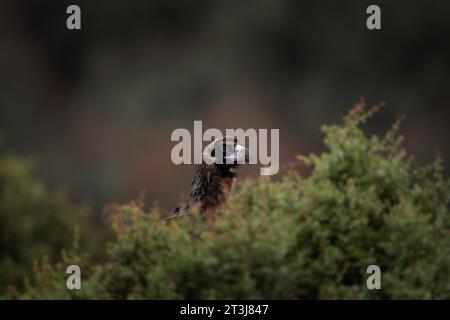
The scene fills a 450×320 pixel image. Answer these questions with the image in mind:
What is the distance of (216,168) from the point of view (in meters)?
6.74

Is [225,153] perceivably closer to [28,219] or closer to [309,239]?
[309,239]

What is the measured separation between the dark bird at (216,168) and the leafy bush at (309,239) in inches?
61.5

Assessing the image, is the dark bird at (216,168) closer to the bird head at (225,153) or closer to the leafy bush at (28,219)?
the bird head at (225,153)

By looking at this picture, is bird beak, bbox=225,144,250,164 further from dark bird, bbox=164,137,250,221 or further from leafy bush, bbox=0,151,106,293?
leafy bush, bbox=0,151,106,293

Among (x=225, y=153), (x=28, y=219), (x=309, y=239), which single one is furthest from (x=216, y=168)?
(x=28, y=219)

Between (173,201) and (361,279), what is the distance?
11704 mm

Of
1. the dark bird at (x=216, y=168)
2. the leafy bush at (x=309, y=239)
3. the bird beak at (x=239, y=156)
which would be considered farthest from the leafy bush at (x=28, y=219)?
the leafy bush at (x=309, y=239)

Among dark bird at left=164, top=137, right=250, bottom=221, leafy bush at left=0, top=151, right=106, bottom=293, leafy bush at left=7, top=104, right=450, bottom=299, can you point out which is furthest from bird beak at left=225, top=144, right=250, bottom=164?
leafy bush at left=0, top=151, right=106, bottom=293

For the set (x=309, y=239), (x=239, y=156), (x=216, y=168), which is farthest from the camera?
(x=216, y=168)

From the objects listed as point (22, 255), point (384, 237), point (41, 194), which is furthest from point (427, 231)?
point (41, 194)

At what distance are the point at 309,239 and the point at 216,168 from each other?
81.7 inches

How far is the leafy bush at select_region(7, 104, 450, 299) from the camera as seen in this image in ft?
14.8

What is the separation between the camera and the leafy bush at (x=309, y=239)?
4.50 metres
